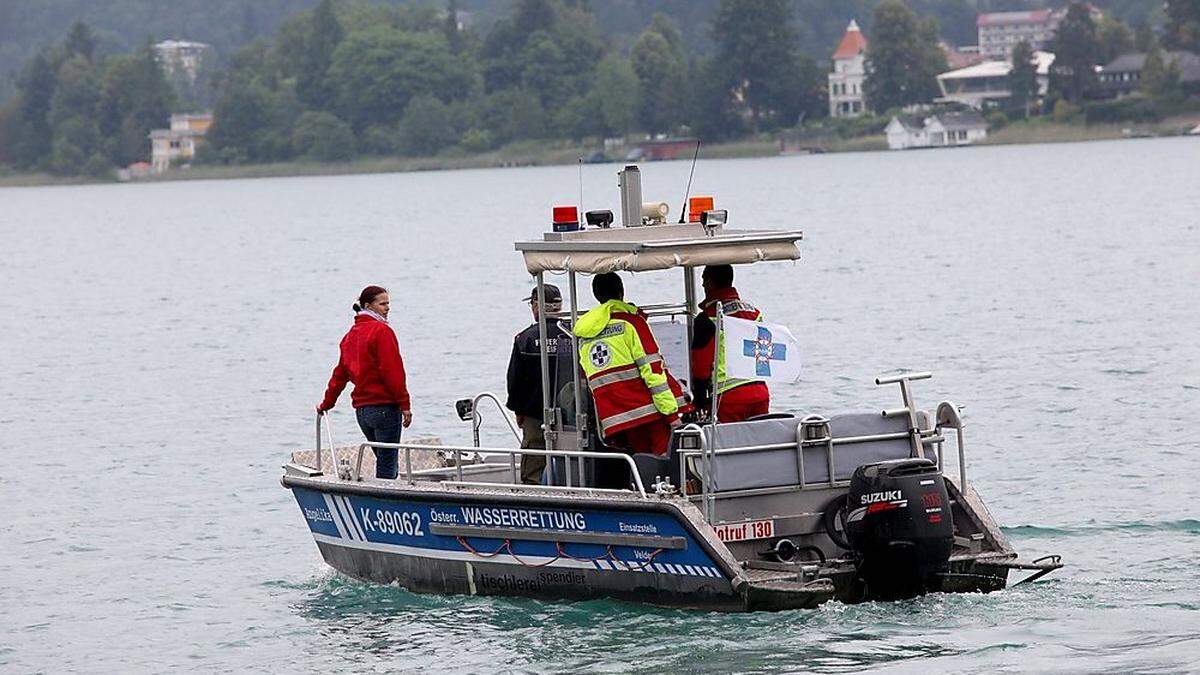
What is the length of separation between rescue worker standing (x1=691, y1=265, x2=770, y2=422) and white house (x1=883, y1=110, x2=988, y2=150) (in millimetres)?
154049

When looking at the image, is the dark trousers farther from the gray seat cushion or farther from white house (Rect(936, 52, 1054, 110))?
white house (Rect(936, 52, 1054, 110))

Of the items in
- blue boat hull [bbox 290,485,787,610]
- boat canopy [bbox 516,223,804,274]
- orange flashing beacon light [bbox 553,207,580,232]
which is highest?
orange flashing beacon light [bbox 553,207,580,232]

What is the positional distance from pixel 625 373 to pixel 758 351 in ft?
2.46

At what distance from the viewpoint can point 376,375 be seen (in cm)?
1502

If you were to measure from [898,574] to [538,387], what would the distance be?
8.62 ft

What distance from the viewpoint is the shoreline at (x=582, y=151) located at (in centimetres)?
15750

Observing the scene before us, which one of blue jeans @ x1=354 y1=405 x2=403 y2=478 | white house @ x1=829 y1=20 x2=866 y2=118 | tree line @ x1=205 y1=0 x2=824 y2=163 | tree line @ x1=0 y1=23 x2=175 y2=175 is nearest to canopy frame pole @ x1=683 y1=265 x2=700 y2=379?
blue jeans @ x1=354 y1=405 x2=403 y2=478

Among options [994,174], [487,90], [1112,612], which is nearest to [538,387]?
[1112,612]

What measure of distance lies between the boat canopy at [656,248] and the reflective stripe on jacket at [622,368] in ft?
0.96

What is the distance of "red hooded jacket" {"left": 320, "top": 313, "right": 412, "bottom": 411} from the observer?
14.9 m

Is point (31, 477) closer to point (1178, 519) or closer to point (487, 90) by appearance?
point (1178, 519)

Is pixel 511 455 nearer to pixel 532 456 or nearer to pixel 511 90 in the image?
pixel 532 456

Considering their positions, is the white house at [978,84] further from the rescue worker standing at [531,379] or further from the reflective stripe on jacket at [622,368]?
the reflective stripe on jacket at [622,368]

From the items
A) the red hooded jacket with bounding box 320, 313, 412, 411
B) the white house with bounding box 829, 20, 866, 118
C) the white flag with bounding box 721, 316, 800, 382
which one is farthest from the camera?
the white house with bounding box 829, 20, 866, 118
